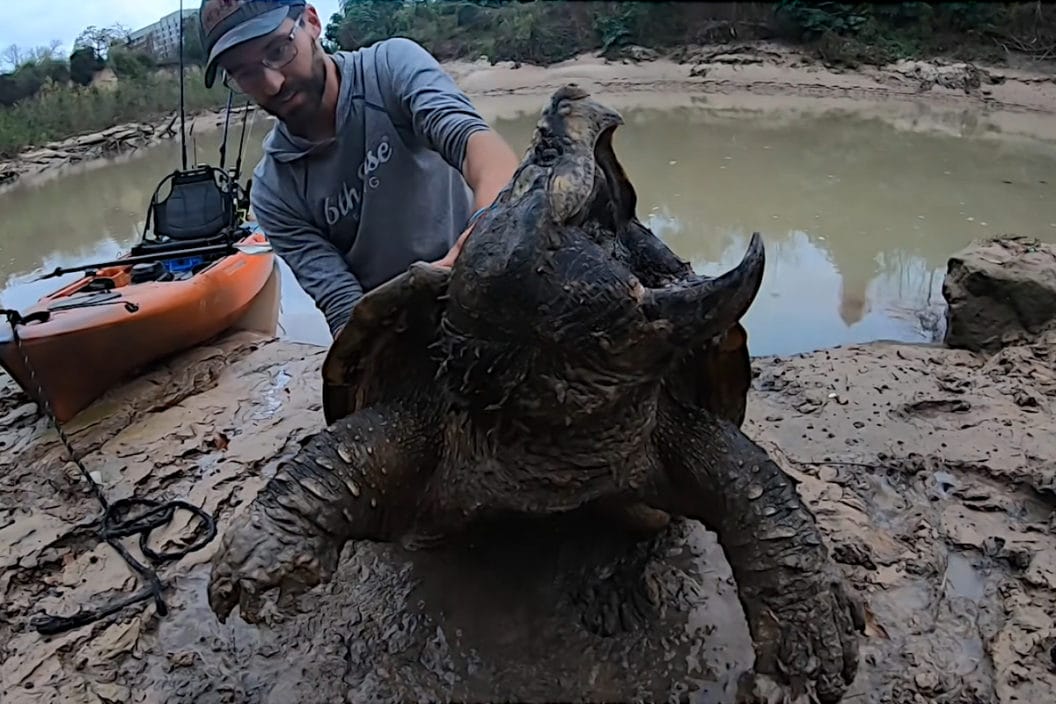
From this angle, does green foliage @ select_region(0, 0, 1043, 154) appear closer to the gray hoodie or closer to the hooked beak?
the gray hoodie

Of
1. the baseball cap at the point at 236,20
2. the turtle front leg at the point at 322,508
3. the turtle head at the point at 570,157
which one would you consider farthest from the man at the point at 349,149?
the turtle front leg at the point at 322,508

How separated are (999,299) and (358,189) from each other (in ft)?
9.12

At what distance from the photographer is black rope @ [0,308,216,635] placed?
2.16m

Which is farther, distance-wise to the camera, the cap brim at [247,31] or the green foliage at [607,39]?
the green foliage at [607,39]

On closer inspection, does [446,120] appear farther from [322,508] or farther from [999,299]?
[999,299]

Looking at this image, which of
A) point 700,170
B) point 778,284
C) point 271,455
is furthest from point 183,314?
point 700,170

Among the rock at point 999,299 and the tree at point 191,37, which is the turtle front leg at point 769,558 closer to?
the rock at point 999,299

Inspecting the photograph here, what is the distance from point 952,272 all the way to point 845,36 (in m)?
13.0

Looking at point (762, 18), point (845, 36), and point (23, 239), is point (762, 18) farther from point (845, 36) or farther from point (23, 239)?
point (23, 239)

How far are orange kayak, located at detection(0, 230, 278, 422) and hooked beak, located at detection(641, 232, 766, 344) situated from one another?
2.98m

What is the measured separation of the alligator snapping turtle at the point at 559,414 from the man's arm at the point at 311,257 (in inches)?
25.4

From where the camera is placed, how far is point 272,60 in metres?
2.15

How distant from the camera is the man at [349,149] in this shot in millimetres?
2098

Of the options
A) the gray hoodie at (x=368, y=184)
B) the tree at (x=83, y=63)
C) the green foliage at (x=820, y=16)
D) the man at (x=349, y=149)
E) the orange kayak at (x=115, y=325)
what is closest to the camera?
the man at (x=349, y=149)
